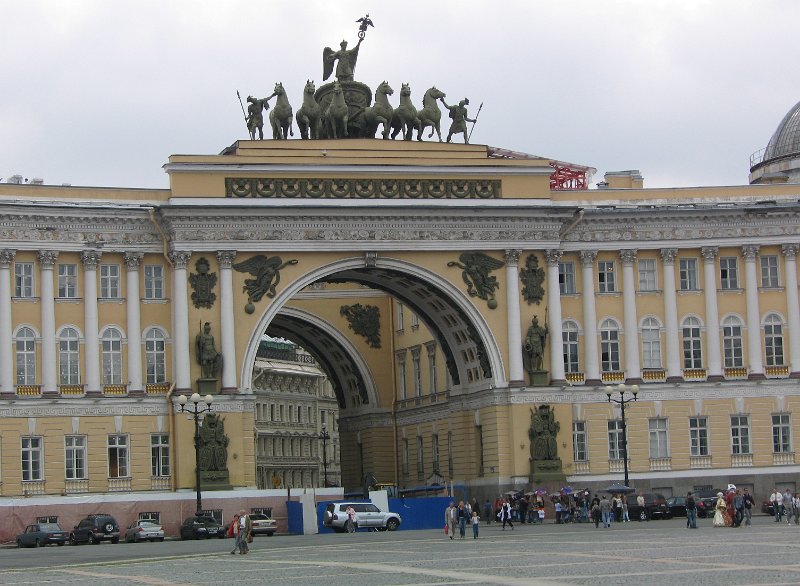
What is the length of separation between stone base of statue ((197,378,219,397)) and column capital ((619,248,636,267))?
61.5 ft

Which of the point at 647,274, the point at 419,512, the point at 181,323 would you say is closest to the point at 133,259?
the point at 181,323

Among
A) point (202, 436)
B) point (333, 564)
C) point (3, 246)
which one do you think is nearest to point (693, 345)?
point (202, 436)

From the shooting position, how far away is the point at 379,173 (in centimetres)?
7169

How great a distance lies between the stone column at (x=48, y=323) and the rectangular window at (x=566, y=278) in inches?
854

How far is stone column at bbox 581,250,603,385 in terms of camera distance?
244 ft

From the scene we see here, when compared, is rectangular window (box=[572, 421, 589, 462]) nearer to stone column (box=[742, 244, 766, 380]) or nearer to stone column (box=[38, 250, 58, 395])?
stone column (box=[742, 244, 766, 380])

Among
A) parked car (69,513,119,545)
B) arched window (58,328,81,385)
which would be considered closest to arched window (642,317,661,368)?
arched window (58,328,81,385)

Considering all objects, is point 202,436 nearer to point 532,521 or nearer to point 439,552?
point 532,521

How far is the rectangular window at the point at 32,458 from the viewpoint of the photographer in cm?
6769

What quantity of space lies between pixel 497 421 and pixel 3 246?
21.7 m

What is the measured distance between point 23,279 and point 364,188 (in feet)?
47.2

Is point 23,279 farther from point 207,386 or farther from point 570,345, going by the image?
point 570,345

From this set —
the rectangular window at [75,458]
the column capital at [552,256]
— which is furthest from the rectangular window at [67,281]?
the column capital at [552,256]

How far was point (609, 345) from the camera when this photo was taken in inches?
2950
